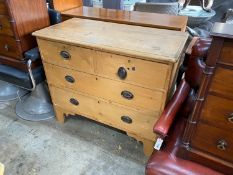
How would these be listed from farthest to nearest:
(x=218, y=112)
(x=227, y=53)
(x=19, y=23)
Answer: (x=19, y=23)
(x=218, y=112)
(x=227, y=53)

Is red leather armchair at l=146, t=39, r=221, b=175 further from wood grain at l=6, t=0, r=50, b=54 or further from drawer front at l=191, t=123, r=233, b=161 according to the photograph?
wood grain at l=6, t=0, r=50, b=54

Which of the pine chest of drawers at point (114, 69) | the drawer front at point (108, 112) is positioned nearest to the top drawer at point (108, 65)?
the pine chest of drawers at point (114, 69)

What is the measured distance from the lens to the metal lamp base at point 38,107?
5.97 feet

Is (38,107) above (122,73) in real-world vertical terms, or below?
below

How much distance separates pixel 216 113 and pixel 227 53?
28cm

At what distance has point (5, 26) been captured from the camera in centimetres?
144

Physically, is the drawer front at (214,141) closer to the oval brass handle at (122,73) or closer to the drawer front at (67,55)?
the oval brass handle at (122,73)

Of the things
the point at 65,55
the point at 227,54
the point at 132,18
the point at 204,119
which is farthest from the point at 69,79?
the point at 227,54

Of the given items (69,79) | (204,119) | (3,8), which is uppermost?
(3,8)

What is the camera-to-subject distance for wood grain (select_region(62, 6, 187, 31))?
4.82 feet

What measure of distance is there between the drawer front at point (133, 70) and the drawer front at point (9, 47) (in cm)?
70

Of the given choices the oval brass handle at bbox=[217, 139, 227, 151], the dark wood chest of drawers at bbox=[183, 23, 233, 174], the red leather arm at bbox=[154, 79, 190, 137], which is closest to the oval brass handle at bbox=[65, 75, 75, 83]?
the red leather arm at bbox=[154, 79, 190, 137]

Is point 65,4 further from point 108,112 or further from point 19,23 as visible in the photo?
point 108,112

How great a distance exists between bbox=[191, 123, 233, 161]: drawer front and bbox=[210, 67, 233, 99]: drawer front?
20 centimetres
